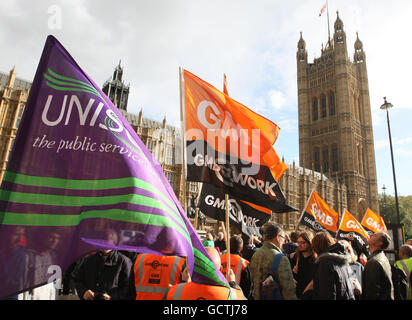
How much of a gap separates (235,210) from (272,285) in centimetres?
214

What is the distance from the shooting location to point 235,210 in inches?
207

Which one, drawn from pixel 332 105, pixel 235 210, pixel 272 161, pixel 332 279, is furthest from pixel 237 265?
pixel 332 105

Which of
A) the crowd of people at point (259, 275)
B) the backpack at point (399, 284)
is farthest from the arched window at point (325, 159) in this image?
the crowd of people at point (259, 275)

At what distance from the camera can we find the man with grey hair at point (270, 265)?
317 centimetres

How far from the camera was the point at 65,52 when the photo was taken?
100 inches

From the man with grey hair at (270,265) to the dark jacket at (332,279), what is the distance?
29cm

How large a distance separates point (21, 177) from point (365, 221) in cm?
1465

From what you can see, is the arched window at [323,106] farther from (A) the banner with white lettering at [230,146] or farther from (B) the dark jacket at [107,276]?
(B) the dark jacket at [107,276]

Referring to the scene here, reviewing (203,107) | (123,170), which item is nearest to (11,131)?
(203,107)

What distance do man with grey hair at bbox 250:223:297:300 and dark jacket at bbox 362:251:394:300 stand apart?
114 centimetres

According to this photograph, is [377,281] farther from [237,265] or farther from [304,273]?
[237,265]

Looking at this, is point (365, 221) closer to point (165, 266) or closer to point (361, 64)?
point (165, 266)

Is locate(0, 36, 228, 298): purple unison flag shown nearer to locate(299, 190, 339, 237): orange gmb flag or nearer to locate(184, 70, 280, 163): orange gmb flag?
locate(184, 70, 280, 163): orange gmb flag

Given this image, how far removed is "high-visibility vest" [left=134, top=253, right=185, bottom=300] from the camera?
3.55m
